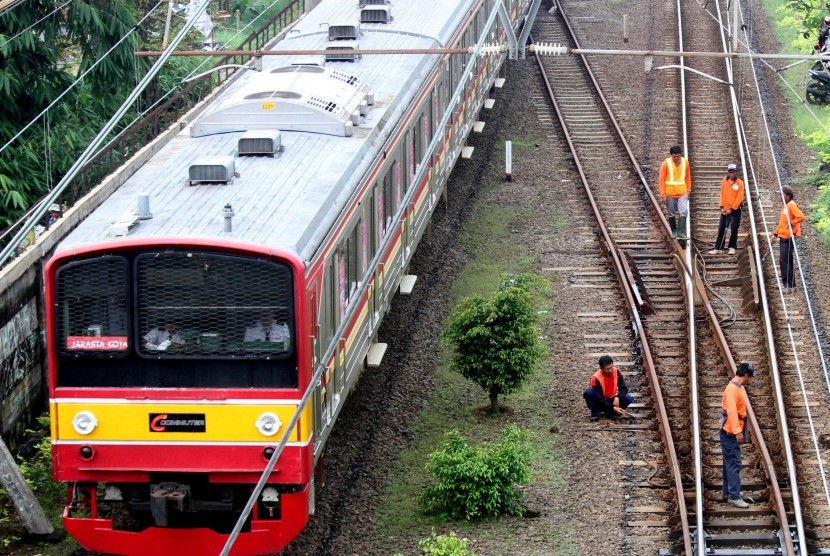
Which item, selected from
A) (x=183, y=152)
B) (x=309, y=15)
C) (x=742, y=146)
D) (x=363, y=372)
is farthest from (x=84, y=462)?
(x=742, y=146)

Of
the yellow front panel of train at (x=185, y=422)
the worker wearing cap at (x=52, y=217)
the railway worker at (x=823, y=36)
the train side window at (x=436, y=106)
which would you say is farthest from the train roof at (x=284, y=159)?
the railway worker at (x=823, y=36)

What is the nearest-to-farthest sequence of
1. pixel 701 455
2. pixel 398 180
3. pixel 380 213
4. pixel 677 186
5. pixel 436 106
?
pixel 701 455 < pixel 380 213 < pixel 398 180 < pixel 436 106 < pixel 677 186

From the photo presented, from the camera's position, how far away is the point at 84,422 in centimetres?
1102

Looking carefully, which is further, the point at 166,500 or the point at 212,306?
the point at 166,500

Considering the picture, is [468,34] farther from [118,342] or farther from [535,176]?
[118,342]

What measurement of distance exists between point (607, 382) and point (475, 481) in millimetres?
2748

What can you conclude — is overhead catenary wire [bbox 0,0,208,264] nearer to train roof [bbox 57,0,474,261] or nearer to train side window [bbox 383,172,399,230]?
train roof [bbox 57,0,474,261]

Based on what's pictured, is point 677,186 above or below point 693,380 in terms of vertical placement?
above

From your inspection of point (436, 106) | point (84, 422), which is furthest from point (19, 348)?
point (436, 106)

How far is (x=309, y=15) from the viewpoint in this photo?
21016mm

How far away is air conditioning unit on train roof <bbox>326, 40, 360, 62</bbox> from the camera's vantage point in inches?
676

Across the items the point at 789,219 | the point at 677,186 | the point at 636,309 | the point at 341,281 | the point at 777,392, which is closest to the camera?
the point at 341,281

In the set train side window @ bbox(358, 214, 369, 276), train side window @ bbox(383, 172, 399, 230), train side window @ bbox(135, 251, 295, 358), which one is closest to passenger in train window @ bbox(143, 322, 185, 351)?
train side window @ bbox(135, 251, 295, 358)

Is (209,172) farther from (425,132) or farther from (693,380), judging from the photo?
(425,132)
